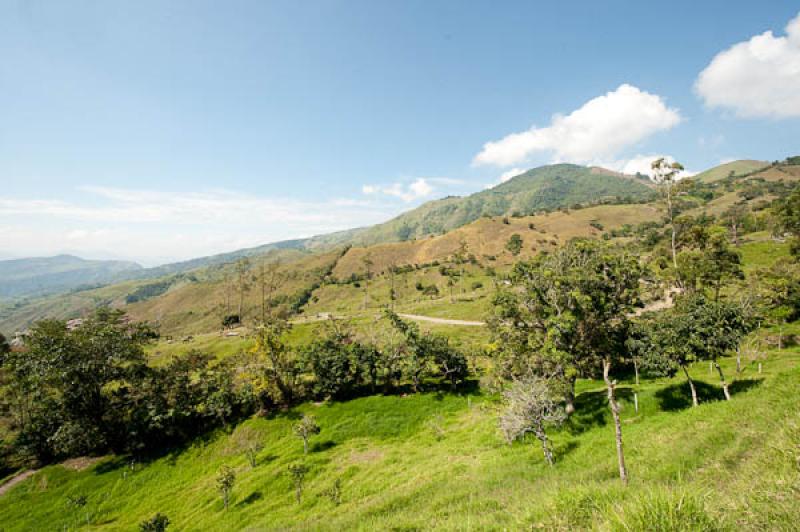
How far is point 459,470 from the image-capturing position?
A: 28984 millimetres

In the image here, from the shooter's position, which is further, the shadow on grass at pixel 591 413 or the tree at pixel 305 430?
the tree at pixel 305 430

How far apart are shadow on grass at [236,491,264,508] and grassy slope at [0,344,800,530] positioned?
0.44ft

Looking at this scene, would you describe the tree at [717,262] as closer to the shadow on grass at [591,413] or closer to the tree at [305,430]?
the shadow on grass at [591,413]

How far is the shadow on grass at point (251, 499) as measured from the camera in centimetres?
3316

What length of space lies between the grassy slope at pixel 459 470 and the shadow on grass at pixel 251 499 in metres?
0.14

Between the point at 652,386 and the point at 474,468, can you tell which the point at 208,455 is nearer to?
the point at 474,468

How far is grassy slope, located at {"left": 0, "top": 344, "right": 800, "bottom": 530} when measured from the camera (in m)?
6.86

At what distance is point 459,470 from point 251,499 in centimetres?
2239

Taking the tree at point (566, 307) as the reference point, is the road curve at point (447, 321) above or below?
below

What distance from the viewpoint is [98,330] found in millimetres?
49250

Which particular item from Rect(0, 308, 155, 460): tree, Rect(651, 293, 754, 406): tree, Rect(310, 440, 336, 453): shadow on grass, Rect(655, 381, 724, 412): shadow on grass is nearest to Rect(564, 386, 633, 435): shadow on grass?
Rect(655, 381, 724, 412): shadow on grass

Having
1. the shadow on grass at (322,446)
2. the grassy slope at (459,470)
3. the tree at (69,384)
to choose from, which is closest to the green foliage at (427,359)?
the grassy slope at (459,470)

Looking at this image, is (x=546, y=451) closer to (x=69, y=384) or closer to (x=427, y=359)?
(x=427, y=359)

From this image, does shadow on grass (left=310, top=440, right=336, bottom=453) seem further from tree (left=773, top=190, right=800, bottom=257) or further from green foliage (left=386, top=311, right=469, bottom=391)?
tree (left=773, top=190, right=800, bottom=257)
